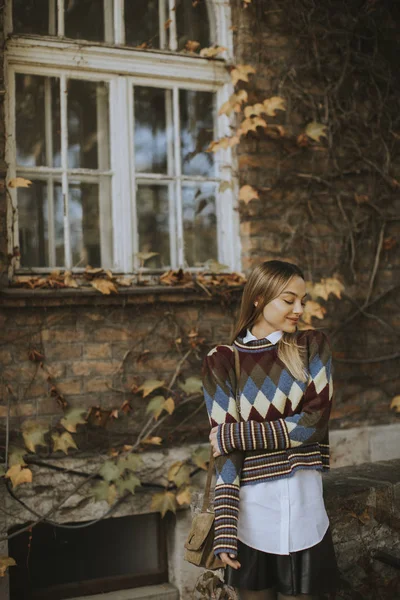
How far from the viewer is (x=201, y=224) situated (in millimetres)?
4574

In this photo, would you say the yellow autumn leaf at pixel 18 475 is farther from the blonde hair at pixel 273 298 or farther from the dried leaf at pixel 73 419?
the blonde hair at pixel 273 298

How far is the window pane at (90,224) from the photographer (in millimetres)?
4238

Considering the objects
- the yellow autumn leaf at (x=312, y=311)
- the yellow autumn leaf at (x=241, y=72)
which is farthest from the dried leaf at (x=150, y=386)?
the yellow autumn leaf at (x=241, y=72)

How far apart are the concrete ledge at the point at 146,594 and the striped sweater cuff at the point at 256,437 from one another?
225 centimetres

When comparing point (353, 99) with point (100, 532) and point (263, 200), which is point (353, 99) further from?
point (100, 532)

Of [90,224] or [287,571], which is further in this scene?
[90,224]

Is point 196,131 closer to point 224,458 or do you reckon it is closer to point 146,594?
point 224,458

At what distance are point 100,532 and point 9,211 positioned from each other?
6.72ft

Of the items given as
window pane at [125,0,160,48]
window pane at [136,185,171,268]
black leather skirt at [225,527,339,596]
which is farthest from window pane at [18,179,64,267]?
black leather skirt at [225,527,339,596]

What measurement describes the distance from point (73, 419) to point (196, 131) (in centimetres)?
208

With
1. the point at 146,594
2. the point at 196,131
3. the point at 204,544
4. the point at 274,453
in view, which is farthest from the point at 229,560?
the point at 196,131

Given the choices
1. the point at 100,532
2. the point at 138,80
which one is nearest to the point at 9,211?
the point at 138,80

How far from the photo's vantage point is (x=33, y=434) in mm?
3797

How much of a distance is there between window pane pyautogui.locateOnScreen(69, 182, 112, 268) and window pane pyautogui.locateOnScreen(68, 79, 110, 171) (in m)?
0.15
